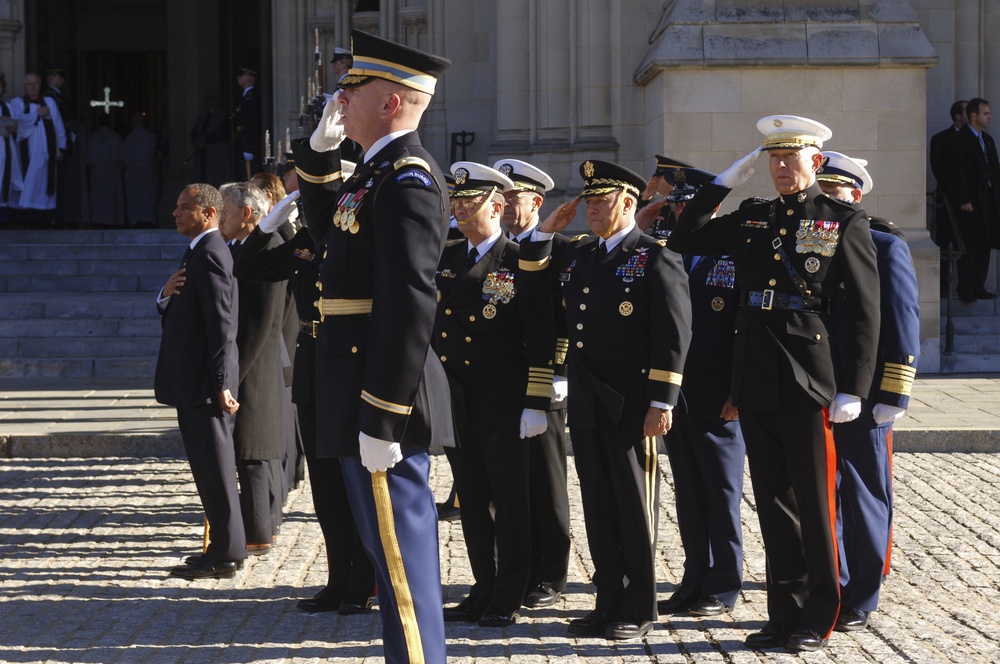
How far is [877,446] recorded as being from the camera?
5.73 meters

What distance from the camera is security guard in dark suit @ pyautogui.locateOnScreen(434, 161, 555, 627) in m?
5.75

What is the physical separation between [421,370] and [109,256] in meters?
12.9

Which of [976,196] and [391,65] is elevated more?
[391,65]

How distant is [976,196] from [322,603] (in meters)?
9.58

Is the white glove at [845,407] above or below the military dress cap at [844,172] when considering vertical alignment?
below

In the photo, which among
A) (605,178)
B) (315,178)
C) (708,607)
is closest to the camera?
(315,178)

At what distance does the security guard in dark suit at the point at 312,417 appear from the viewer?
5836mm

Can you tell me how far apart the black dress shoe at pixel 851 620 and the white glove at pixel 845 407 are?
816 millimetres

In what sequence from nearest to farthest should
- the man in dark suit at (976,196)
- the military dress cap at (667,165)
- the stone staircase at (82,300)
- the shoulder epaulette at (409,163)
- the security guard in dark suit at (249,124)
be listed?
the shoulder epaulette at (409,163), the military dress cap at (667,165), the stone staircase at (82,300), the man in dark suit at (976,196), the security guard in dark suit at (249,124)

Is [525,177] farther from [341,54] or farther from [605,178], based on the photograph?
[341,54]

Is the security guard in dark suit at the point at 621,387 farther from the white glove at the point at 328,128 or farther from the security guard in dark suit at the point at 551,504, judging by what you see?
the white glove at the point at 328,128

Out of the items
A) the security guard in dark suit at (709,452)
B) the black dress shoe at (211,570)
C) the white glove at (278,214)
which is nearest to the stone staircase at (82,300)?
the black dress shoe at (211,570)

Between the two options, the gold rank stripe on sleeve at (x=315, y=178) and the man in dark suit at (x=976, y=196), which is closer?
the gold rank stripe on sleeve at (x=315, y=178)

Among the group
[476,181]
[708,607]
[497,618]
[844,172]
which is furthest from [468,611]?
[844,172]
